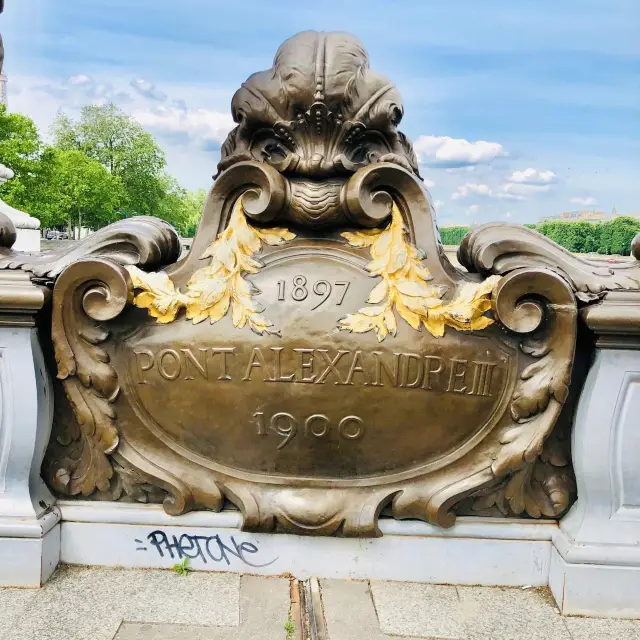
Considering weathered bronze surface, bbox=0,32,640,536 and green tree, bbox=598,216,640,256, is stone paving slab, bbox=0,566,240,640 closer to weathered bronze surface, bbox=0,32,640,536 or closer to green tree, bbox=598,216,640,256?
weathered bronze surface, bbox=0,32,640,536

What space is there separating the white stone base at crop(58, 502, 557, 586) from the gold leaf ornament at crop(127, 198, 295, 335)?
88cm

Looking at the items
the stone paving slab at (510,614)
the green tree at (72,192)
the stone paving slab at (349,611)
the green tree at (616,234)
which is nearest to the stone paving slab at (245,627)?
the stone paving slab at (349,611)

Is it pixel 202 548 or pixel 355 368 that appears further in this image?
pixel 202 548

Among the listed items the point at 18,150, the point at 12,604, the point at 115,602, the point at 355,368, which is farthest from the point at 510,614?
the point at 18,150

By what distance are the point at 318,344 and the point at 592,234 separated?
45.4 meters

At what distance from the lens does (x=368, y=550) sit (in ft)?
9.23

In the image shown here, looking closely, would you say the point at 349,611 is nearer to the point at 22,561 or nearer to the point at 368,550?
the point at 368,550

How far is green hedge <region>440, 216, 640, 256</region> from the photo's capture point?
39.9 metres

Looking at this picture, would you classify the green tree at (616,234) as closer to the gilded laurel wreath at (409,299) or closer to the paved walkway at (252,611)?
the gilded laurel wreath at (409,299)

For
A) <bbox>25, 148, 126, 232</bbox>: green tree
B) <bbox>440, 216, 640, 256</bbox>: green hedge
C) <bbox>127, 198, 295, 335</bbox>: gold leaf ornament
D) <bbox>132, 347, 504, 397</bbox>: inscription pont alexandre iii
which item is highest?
<bbox>127, 198, 295, 335</bbox>: gold leaf ornament

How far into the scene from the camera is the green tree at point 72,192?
2500cm

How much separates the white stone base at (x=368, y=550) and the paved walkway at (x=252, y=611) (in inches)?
2.1

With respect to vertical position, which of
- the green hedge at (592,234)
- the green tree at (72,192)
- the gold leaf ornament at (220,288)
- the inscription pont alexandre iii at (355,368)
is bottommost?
the green hedge at (592,234)

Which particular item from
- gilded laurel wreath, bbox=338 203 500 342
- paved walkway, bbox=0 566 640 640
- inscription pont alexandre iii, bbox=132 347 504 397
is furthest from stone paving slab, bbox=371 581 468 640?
gilded laurel wreath, bbox=338 203 500 342
